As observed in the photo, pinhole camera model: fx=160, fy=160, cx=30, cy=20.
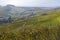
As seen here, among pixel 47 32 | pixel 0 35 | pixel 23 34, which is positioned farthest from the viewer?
pixel 47 32

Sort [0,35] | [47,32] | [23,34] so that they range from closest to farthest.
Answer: [0,35] < [23,34] < [47,32]

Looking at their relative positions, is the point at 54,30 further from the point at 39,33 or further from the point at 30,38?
the point at 30,38

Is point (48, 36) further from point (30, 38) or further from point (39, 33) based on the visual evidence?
point (30, 38)

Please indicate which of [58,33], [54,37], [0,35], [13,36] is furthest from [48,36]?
[0,35]

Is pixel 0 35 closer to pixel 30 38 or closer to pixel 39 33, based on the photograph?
pixel 30 38

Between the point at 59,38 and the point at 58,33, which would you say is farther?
the point at 58,33

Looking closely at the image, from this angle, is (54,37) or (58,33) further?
(58,33)

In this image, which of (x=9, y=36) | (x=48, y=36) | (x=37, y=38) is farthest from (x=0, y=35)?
(x=48, y=36)
